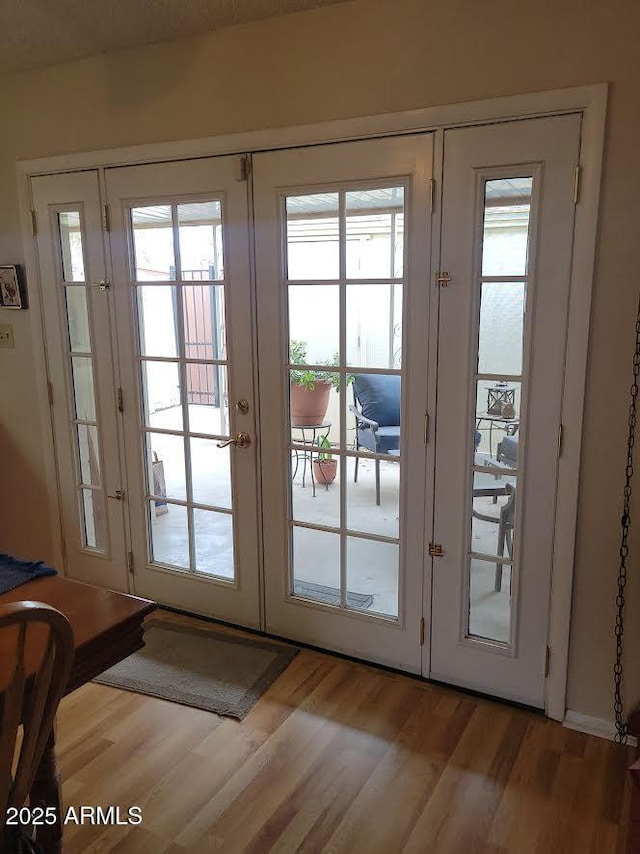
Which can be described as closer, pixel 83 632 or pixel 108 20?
pixel 83 632

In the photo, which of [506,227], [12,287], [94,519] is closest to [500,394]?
[506,227]

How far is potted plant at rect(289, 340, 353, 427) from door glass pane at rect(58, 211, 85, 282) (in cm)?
115

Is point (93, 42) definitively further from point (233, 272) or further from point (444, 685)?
point (444, 685)

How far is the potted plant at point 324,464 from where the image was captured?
100.0 inches

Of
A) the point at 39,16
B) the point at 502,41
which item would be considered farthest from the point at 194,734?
the point at 39,16

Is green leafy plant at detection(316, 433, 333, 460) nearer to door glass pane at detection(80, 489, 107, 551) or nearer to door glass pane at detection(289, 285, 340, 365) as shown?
door glass pane at detection(289, 285, 340, 365)

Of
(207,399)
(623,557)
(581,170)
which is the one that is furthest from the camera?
(207,399)

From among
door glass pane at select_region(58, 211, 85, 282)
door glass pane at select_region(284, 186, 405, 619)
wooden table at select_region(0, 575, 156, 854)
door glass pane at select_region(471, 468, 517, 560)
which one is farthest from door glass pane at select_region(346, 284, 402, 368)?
door glass pane at select_region(58, 211, 85, 282)

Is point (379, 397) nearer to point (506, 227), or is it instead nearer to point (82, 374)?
point (506, 227)

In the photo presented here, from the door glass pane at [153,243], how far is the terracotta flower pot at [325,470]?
3.27ft

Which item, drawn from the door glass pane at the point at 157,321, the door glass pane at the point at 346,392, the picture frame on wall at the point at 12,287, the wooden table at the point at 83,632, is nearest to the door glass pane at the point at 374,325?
the door glass pane at the point at 346,392

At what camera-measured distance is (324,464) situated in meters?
A: 2.56

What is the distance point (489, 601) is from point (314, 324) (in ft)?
3.98

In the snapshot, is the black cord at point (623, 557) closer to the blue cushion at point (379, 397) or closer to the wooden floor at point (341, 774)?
the wooden floor at point (341, 774)
